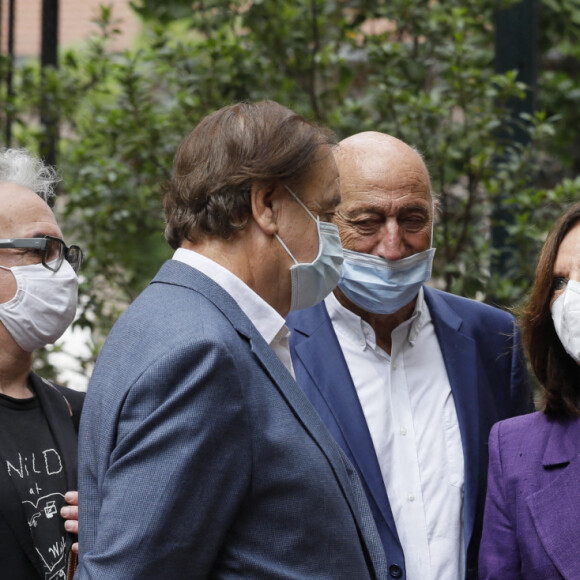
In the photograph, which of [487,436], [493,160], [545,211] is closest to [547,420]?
[487,436]

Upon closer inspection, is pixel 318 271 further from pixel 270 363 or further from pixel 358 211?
pixel 358 211

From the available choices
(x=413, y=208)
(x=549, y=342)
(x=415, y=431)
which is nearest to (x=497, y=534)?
(x=415, y=431)

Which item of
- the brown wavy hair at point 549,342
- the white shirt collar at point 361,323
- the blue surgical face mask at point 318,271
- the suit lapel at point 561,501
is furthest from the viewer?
the white shirt collar at point 361,323

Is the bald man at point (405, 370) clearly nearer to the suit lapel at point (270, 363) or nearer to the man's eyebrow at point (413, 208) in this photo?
the man's eyebrow at point (413, 208)

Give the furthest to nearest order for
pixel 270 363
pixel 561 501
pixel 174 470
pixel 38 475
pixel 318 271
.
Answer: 1. pixel 38 475
2. pixel 561 501
3. pixel 318 271
4. pixel 270 363
5. pixel 174 470

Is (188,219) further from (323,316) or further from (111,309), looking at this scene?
(111,309)

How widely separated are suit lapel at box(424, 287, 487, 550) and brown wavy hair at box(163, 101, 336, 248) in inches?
45.2

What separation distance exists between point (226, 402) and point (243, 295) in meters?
0.29

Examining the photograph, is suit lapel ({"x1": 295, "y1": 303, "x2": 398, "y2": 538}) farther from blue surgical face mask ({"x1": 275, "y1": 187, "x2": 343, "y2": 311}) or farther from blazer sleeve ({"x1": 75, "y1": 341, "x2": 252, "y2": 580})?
blazer sleeve ({"x1": 75, "y1": 341, "x2": 252, "y2": 580})

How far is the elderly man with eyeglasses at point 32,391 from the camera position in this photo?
235 centimetres

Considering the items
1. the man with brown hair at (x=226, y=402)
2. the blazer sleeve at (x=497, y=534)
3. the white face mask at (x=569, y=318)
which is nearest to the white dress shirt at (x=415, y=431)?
the blazer sleeve at (x=497, y=534)

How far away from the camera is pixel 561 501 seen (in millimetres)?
2348

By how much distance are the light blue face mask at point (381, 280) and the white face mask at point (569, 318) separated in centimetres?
52

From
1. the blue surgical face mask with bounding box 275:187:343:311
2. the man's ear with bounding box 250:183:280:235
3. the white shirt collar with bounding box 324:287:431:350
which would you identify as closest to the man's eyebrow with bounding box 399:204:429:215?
the white shirt collar with bounding box 324:287:431:350
